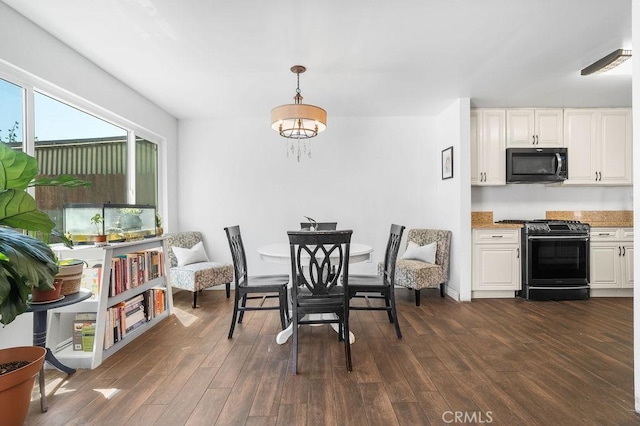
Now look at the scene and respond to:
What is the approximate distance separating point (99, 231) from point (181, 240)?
1654 millimetres

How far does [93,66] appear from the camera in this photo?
2.70 metres

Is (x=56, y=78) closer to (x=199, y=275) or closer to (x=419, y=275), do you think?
(x=199, y=275)

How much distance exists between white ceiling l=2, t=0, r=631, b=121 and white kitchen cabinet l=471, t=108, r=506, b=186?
27 centimetres

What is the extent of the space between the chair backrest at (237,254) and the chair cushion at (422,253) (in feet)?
6.87

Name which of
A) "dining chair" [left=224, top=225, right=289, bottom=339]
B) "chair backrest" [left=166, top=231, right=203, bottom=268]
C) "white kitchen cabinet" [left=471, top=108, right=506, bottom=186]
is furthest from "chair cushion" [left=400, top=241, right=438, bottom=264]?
"chair backrest" [left=166, top=231, right=203, bottom=268]

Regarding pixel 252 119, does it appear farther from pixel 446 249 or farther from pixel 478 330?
pixel 478 330

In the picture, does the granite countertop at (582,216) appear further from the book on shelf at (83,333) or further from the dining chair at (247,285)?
the book on shelf at (83,333)

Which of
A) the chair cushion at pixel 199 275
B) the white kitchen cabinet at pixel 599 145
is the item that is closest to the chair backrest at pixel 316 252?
the chair cushion at pixel 199 275

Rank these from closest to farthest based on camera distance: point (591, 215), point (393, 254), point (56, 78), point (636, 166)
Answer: point (636, 166) < point (56, 78) < point (393, 254) < point (591, 215)

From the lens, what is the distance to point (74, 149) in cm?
271

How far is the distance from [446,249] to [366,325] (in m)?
1.54

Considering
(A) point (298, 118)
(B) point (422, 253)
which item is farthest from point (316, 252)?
(B) point (422, 253)

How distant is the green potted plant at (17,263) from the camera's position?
1351 mm

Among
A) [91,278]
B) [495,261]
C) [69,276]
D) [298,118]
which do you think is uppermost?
[298,118]
